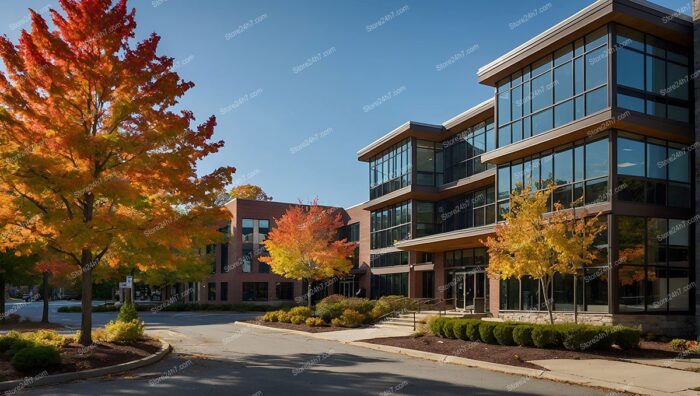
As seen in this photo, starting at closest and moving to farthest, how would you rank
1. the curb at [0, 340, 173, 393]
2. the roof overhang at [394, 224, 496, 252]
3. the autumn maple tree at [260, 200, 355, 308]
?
1. the curb at [0, 340, 173, 393]
2. the roof overhang at [394, 224, 496, 252]
3. the autumn maple tree at [260, 200, 355, 308]

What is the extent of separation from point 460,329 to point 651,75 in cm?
1136

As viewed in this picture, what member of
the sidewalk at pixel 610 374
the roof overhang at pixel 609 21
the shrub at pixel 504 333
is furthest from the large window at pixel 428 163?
the sidewalk at pixel 610 374

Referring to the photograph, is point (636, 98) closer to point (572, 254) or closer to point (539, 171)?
point (539, 171)

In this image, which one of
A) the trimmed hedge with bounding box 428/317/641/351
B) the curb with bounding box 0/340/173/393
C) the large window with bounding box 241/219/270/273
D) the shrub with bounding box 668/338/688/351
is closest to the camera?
the curb with bounding box 0/340/173/393

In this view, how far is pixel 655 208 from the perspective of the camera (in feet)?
69.1

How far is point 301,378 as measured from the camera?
42.5ft

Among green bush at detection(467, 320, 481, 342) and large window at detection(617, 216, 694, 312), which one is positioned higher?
large window at detection(617, 216, 694, 312)

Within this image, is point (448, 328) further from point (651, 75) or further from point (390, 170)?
point (390, 170)

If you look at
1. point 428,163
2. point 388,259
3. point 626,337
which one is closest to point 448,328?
point 626,337

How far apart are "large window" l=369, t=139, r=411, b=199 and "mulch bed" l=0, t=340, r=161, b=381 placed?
21.3 meters

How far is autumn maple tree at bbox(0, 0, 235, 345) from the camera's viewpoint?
14.7 m

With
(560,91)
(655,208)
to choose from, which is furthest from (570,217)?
(560,91)

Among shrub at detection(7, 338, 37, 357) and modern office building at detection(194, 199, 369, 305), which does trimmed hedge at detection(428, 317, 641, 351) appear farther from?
modern office building at detection(194, 199, 369, 305)

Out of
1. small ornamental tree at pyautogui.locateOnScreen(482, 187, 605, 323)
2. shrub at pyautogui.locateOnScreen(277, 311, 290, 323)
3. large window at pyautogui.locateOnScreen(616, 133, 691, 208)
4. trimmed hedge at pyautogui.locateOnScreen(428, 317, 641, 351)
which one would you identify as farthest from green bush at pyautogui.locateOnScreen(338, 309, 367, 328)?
large window at pyautogui.locateOnScreen(616, 133, 691, 208)
